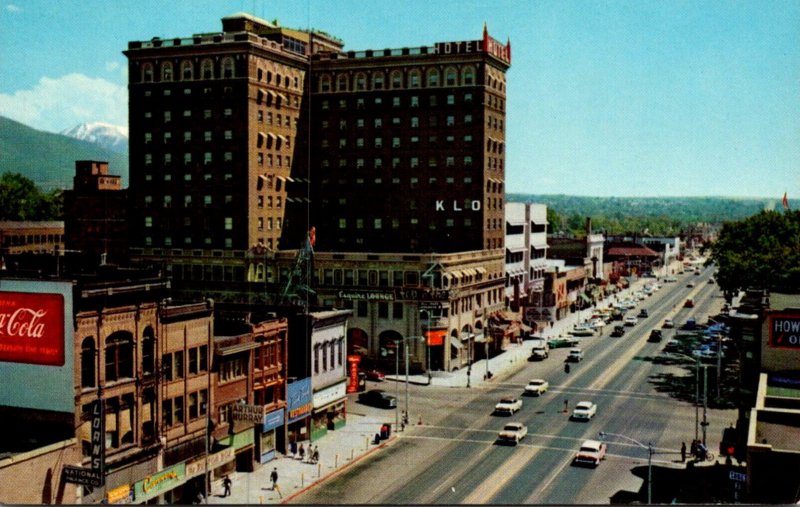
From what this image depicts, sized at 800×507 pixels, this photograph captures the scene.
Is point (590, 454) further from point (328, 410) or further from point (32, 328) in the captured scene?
point (32, 328)

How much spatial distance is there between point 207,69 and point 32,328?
76.4 meters

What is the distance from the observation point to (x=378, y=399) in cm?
8831

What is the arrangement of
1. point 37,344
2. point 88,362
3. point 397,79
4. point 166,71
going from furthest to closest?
point 397,79 < point 166,71 < point 88,362 < point 37,344

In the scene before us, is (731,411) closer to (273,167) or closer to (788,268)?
(788,268)

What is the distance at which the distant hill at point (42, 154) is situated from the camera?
158m

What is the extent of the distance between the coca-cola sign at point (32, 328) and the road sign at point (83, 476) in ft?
19.6

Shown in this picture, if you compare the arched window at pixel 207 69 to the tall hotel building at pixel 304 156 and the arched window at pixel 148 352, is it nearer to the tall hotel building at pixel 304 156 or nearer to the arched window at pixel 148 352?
the tall hotel building at pixel 304 156

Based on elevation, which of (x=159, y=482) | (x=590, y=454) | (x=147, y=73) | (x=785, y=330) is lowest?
(x=590, y=454)

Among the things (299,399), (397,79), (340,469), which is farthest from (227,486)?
(397,79)

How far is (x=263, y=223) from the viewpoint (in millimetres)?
126000

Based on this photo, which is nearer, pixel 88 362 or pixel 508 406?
pixel 88 362

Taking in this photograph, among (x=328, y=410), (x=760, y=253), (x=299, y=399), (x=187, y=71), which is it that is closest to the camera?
(x=299, y=399)

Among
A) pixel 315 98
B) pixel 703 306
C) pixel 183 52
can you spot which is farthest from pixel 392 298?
pixel 703 306

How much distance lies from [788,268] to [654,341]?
71.9 ft
